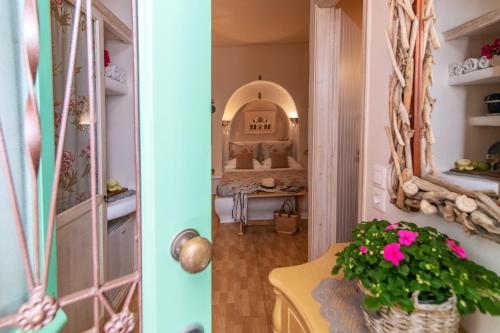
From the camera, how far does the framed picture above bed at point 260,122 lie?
707cm

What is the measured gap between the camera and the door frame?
7.62 ft

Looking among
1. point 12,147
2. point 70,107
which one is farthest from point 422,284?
point 70,107

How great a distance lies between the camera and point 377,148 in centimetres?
138

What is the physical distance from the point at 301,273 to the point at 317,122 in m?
1.37

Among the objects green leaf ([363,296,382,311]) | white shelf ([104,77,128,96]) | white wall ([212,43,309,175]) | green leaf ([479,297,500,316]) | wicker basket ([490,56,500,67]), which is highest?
white wall ([212,43,309,175])

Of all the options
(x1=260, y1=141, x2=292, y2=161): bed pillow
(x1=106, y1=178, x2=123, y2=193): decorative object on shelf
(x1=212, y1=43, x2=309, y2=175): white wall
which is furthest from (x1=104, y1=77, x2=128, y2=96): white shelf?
(x1=260, y1=141, x2=292, y2=161): bed pillow

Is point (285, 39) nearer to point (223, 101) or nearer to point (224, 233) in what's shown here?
point (223, 101)

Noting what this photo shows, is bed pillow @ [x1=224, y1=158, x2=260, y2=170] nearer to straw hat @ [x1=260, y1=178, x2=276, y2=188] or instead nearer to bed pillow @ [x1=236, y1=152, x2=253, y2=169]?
bed pillow @ [x1=236, y1=152, x2=253, y2=169]

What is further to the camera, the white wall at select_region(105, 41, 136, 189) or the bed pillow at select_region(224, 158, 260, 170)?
the bed pillow at select_region(224, 158, 260, 170)

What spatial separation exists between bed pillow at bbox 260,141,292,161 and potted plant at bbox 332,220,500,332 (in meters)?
5.76

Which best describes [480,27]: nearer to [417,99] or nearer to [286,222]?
[417,99]

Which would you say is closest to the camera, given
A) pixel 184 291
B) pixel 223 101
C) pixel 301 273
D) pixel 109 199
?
pixel 184 291

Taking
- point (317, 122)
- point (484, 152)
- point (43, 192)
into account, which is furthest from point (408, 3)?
point (317, 122)

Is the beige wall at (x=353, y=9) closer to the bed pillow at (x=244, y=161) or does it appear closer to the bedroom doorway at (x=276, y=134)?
the bedroom doorway at (x=276, y=134)
